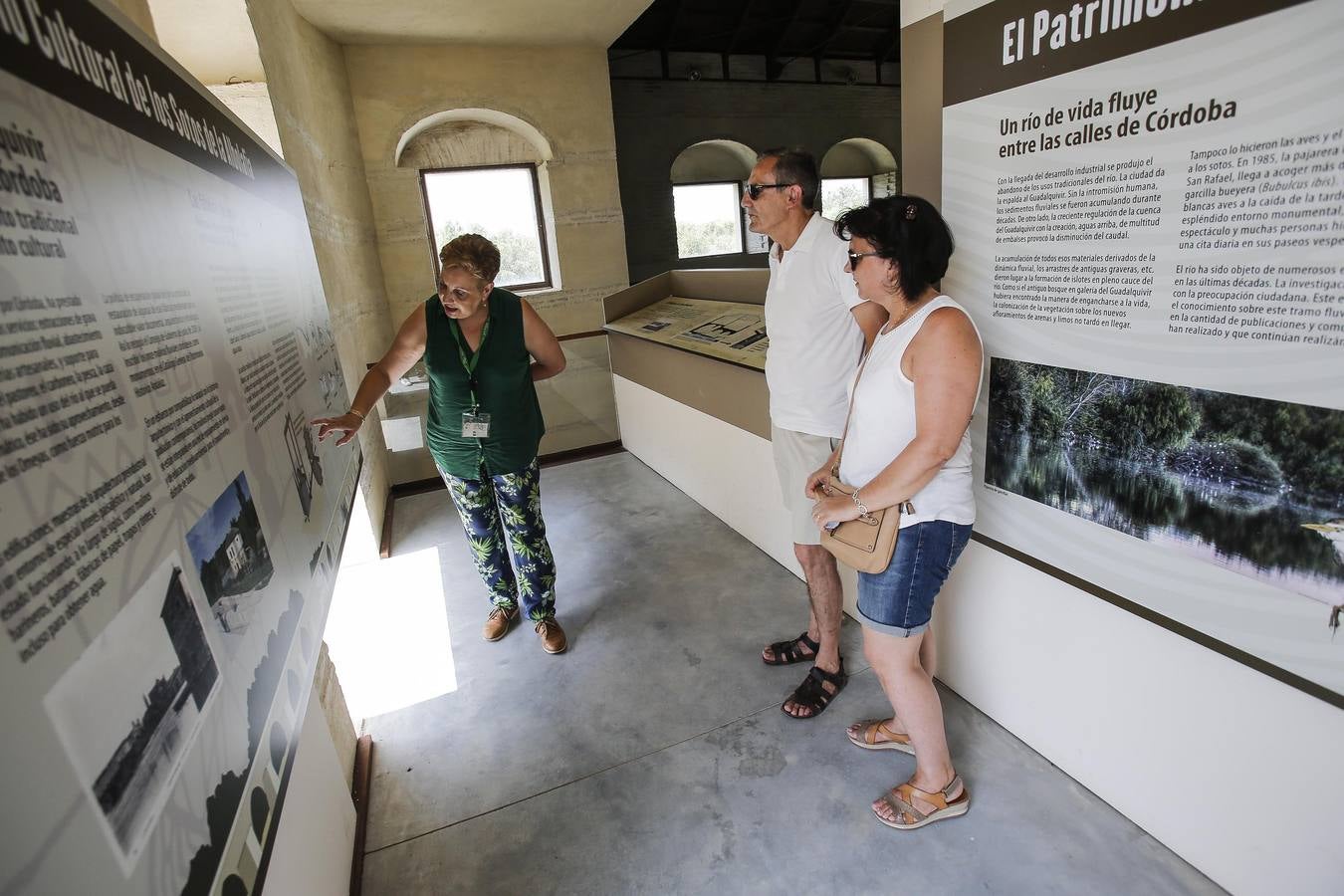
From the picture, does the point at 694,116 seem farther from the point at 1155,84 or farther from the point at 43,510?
the point at 43,510

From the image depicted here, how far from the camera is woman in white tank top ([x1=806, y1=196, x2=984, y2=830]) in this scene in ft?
4.98

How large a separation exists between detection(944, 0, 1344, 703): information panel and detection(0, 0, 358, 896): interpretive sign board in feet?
5.93

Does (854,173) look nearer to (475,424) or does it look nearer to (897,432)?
(475,424)

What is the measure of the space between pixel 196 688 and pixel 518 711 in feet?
6.19

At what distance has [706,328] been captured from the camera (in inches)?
158

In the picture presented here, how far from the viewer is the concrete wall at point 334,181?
3025 millimetres

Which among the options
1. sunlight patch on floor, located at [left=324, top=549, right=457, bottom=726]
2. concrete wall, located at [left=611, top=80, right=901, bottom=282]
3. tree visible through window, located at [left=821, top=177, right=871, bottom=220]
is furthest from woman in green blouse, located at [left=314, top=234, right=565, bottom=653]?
tree visible through window, located at [left=821, top=177, right=871, bottom=220]

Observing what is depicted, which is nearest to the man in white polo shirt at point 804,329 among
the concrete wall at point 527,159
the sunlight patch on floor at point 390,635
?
the sunlight patch on floor at point 390,635

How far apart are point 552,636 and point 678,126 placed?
6219 mm

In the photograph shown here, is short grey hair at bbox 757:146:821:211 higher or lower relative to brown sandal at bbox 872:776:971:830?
higher

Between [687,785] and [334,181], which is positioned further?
[334,181]

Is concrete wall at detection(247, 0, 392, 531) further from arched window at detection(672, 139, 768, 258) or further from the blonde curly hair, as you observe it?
arched window at detection(672, 139, 768, 258)

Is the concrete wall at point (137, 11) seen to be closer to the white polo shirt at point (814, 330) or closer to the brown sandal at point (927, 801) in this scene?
the white polo shirt at point (814, 330)

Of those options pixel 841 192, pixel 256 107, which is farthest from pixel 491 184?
pixel 841 192
